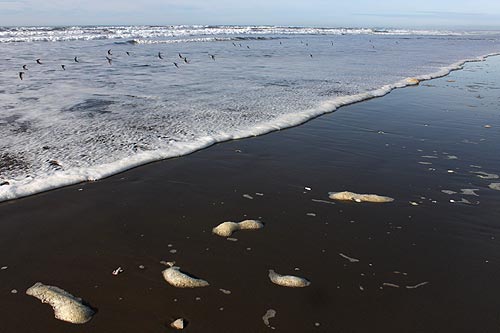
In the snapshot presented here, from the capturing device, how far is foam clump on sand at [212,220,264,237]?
435 cm

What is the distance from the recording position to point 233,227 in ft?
14.6

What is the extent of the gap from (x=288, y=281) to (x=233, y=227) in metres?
1.09

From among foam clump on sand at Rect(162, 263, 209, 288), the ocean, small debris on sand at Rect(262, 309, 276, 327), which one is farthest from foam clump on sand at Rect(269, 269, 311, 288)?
the ocean

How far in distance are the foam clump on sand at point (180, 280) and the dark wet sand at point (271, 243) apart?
7cm

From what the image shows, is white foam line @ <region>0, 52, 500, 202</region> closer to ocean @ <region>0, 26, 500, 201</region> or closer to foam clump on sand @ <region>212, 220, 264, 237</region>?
ocean @ <region>0, 26, 500, 201</region>

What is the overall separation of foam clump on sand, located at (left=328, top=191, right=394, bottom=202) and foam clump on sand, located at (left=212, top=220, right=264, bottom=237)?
1.22 meters

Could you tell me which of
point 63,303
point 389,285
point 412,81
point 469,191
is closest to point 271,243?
point 389,285

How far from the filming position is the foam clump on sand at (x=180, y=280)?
3.48m

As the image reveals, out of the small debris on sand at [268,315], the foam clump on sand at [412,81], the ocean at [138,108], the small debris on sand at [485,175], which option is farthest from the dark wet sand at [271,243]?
the foam clump on sand at [412,81]

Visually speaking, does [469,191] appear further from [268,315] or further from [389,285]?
[268,315]

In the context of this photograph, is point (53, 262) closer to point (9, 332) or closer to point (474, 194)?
point (9, 332)

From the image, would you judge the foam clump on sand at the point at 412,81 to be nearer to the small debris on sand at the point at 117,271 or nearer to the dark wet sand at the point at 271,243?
the dark wet sand at the point at 271,243

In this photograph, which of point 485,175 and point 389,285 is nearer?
point 389,285

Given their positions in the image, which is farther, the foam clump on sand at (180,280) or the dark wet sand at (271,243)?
the foam clump on sand at (180,280)
